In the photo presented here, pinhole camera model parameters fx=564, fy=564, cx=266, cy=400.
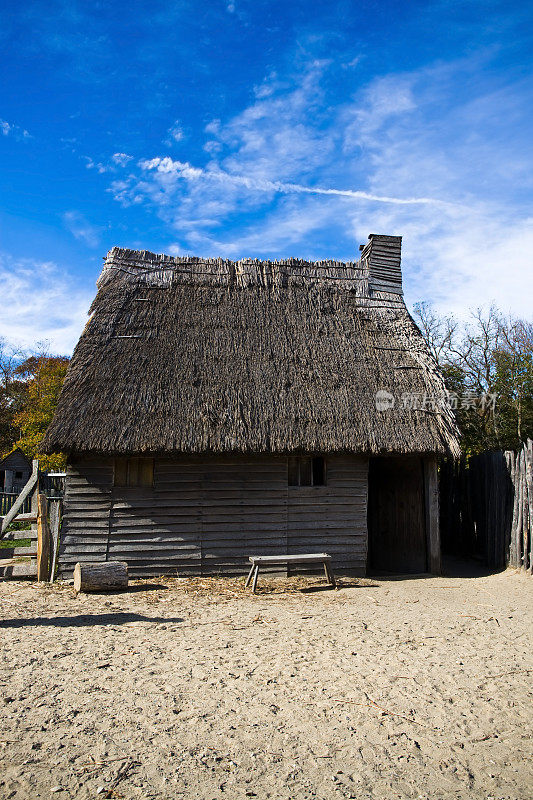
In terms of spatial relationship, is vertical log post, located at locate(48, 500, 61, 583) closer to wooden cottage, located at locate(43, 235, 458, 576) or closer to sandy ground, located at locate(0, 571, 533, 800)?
wooden cottage, located at locate(43, 235, 458, 576)

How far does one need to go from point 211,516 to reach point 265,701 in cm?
548

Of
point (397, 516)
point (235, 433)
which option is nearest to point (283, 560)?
point (235, 433)

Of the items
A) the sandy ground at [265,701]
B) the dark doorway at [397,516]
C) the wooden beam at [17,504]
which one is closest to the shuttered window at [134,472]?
the wooden beam at [17,504]

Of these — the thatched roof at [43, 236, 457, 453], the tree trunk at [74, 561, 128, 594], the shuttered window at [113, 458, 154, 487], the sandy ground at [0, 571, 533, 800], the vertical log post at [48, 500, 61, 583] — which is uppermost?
the thatched roof at [43, 236, 457, 453]

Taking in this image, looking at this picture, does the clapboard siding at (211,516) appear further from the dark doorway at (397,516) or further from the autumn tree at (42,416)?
the autumn tree at (42,416)

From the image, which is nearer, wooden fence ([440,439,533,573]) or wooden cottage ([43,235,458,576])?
wooden cottage ([43,235,458,576])

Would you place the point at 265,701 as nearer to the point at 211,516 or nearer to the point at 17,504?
the point at 211,516

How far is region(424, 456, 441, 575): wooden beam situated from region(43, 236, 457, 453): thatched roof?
77 centimetres

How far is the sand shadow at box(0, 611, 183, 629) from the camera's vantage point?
258 inches

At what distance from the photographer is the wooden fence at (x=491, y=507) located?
964cm

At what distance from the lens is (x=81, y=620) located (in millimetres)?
6750

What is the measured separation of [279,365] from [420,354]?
306 centimetres

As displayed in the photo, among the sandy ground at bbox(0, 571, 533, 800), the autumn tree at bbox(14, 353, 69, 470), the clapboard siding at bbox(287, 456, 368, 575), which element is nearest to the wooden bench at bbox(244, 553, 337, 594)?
the clapboard siding at bbox(287, 456, 368, 575)

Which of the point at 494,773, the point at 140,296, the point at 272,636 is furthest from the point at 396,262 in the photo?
the point at 494,773
